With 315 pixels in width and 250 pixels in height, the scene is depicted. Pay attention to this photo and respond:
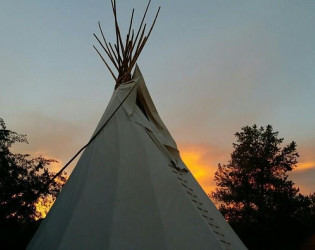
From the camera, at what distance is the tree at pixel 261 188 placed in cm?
1045

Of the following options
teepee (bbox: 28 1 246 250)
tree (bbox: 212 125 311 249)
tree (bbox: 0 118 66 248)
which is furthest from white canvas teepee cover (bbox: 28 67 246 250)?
tree (bbox: 212 125 311 249)

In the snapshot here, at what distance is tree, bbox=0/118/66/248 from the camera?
6.10 m

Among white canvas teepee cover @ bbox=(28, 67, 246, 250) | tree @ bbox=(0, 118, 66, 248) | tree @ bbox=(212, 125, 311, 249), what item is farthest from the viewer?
tree @ bbox=(212, 125, 311, 249)

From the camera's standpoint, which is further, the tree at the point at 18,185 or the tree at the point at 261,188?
the tree at the point at 261,188

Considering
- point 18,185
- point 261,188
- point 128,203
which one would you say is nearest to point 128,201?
point 128,203

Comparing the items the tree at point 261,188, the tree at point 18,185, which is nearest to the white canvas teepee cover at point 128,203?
the tree at point 18,185

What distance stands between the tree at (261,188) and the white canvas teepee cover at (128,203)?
711 centimetres

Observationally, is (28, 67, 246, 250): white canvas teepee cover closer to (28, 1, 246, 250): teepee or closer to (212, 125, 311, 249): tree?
(28, 1, 246, 250): teepee

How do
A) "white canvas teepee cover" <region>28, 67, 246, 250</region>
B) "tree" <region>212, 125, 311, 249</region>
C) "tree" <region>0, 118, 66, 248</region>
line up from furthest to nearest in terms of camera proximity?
"tree" <region>212, 125, 311, 249</region> < "tree" <region>0, 118, 66, 248</region> < "white canvas teepee cover" <region>28, 67, 246, 250</region>

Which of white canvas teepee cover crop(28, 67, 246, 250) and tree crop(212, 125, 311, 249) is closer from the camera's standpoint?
white canvas teepee cover crop(28, 67, 246, 250)

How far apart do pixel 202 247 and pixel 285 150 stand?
35.9ft

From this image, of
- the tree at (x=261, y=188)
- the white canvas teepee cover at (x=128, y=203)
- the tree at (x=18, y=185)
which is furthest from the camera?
the tree at (x=261, y=188)

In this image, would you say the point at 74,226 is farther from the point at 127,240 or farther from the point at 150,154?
the point at 150,154

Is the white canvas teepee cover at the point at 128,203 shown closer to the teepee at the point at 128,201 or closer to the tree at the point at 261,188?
the teepee at the point at 128,201
